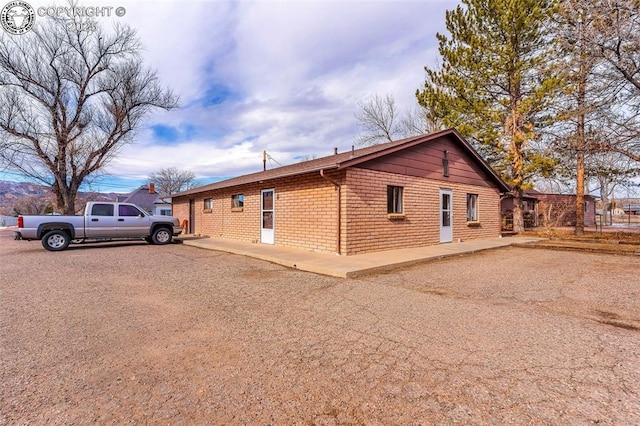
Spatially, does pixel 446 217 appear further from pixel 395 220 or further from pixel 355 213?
pixel 355 213

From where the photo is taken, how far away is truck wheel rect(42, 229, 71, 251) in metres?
11.0

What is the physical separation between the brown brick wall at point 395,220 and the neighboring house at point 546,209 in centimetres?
1253

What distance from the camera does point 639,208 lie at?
53406 mm

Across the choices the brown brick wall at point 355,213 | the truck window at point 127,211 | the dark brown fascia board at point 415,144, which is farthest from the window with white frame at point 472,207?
the truck window at point 127,211

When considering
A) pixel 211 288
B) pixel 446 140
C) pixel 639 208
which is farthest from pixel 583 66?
pixel 639 208

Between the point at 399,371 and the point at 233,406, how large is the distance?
4.40 ft

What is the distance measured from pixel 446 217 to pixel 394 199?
3328 mm

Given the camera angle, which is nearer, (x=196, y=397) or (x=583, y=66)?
(x=196, y=397)

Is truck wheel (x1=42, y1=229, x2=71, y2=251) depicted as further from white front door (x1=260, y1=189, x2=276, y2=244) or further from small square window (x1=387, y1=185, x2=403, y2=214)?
small square window (x1=387, y1=185, x2=403, y2=214)

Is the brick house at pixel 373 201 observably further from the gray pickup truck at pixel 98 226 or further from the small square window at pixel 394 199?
the gray pickup truck at pixel 98 226

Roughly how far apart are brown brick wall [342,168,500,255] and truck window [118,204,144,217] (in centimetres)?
893

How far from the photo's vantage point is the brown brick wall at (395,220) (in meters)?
8.97

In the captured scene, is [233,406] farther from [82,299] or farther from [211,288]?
[82,299]

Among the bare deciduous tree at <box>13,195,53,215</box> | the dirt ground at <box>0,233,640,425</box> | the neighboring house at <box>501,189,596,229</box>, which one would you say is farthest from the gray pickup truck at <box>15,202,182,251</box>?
the bare deciduous tree at <box>13,195,53,215</box>
